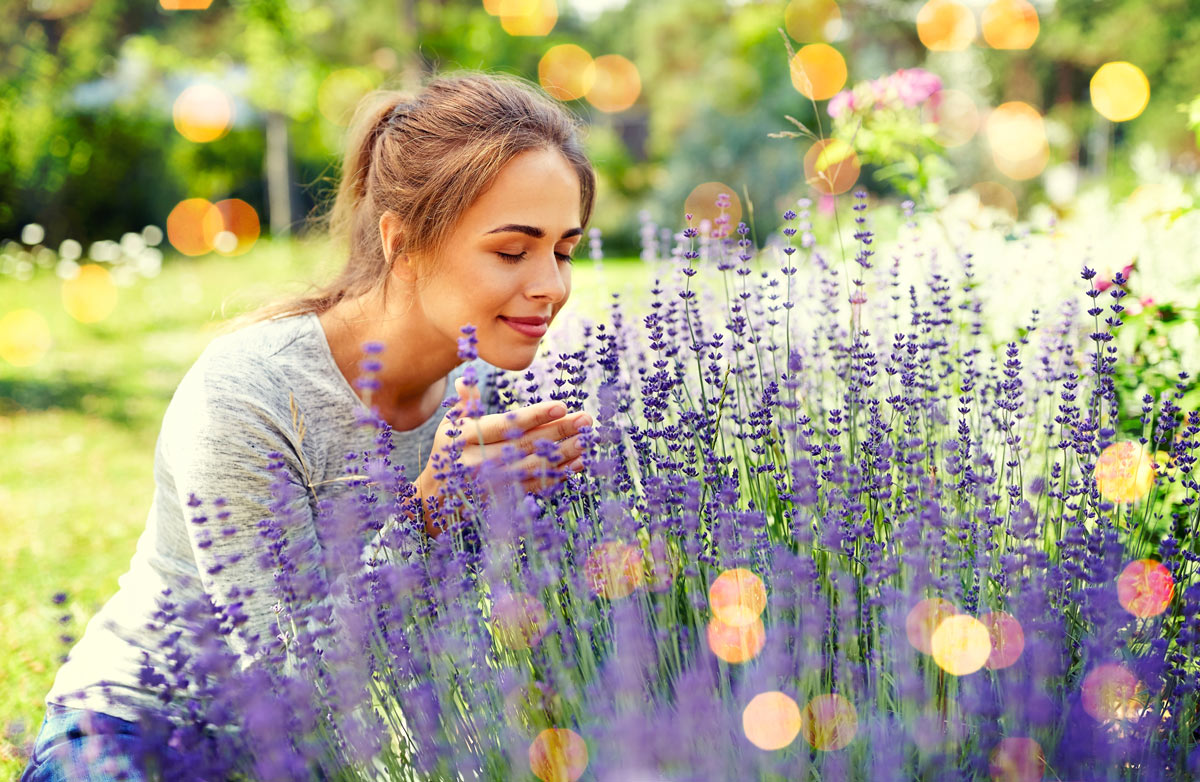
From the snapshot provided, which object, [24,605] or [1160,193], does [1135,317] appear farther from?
[24,605]

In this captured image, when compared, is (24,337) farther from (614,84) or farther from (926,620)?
(614,84)

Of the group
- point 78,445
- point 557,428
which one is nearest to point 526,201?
point 557,428

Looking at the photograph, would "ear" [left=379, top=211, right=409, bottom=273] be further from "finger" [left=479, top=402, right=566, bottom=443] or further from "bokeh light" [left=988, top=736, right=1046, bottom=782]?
"bokeh light" [left=988, top=736, right=1046, bottom=782]

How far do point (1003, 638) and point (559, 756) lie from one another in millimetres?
704

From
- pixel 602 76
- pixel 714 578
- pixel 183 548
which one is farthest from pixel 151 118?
pixel 602 76

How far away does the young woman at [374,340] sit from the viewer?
1.83 metres

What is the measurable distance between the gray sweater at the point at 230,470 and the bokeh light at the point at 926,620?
1108 mm

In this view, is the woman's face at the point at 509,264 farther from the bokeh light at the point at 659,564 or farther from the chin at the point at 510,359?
the bokeh light at the point at 659,564

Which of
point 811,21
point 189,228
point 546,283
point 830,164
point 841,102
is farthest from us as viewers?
point 189,228

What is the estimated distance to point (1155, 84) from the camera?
54.8ft

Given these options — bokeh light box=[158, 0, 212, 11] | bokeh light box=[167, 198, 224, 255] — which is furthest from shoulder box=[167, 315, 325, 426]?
bokeh light box=[167, 198, 224, 255]

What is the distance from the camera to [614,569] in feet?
4.50

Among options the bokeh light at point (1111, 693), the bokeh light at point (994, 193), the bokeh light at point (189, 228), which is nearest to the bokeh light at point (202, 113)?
the bokeh light at point (189, 228)

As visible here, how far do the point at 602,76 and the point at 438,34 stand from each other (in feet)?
90.5
